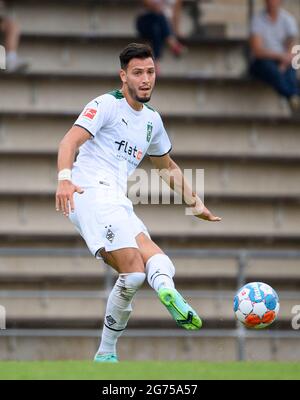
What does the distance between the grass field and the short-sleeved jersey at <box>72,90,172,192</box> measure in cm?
139

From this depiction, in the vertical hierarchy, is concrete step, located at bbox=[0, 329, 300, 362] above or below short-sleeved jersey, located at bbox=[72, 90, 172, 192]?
below

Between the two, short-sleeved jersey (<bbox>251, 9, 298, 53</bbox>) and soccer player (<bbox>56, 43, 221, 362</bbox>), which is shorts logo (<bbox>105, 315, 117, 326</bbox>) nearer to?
soccer player (<bbox>56, 43, 221, 362</bbox>)

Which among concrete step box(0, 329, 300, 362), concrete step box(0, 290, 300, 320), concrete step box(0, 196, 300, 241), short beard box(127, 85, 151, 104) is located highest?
short beard box(127, 85, 151, 104)

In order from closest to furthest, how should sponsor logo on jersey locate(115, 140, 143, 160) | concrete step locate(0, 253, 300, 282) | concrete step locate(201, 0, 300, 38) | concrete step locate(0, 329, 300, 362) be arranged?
sponsor logo on jersey locate(115, 140, 143, 160), concrete step locate(0, 329, 300, 362), concrete step locate(0, 253, 300, 282), concrete step locate(201, 0, 300, 38)

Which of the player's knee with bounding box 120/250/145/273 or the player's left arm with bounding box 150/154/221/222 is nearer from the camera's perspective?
the player's knee with bounding box 120/250/145/273

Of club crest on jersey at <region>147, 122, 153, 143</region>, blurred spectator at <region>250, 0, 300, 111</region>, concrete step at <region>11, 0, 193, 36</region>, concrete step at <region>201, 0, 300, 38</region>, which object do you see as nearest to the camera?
club crest on jersey at <region>147, 122, 153, 143</region>

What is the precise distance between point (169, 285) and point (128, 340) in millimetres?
5822

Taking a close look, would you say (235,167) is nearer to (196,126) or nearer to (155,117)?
(196,126)

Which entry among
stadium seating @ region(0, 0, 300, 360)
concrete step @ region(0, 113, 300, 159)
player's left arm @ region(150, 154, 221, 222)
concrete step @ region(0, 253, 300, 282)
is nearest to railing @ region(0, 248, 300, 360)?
stadium seating @ region(0, 0, 300, 360)

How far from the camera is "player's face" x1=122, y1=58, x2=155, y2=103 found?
902 centimetres

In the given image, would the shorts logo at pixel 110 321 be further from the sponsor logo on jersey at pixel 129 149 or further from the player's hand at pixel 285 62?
the player's hand at pixel 285 62

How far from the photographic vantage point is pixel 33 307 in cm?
1435

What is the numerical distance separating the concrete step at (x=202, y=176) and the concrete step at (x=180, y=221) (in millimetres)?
A: 166

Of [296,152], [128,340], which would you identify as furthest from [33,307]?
[296,152]
